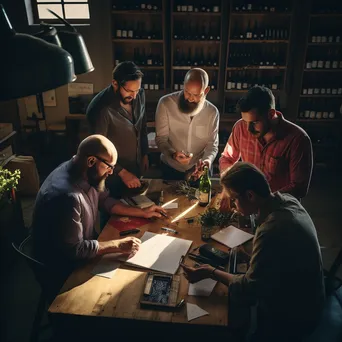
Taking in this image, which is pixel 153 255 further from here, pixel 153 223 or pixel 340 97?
pixel 340 97

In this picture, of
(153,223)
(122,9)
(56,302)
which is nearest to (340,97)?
(122,9)

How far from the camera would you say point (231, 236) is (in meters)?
2.35

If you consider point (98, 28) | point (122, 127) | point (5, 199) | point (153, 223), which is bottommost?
point (5, 199)

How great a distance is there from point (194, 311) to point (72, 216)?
852 millimetres

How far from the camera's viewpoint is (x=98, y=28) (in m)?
5.75

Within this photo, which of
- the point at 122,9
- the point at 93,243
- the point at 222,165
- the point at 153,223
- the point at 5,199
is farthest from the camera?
the point at 122,9

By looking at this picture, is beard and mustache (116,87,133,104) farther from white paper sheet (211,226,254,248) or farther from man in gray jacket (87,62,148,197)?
white paper sheet (211,226,254,248)

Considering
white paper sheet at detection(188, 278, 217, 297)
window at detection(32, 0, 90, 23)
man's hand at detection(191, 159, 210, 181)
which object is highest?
window at detection(32, 0, 90, 23)

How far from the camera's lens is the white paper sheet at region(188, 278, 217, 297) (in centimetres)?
188

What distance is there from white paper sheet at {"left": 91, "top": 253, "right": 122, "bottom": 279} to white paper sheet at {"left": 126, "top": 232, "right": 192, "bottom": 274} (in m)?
0.08

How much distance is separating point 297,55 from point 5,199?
15.3 feet

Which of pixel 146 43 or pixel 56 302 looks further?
pixel 146 43

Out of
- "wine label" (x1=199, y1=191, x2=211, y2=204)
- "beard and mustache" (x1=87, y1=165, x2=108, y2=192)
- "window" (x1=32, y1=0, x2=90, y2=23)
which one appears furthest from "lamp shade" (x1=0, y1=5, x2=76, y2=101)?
"window" (x1=32, y1=0, x2=90, y2=23)

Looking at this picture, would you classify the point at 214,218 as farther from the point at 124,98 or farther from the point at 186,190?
the point at 124,98
